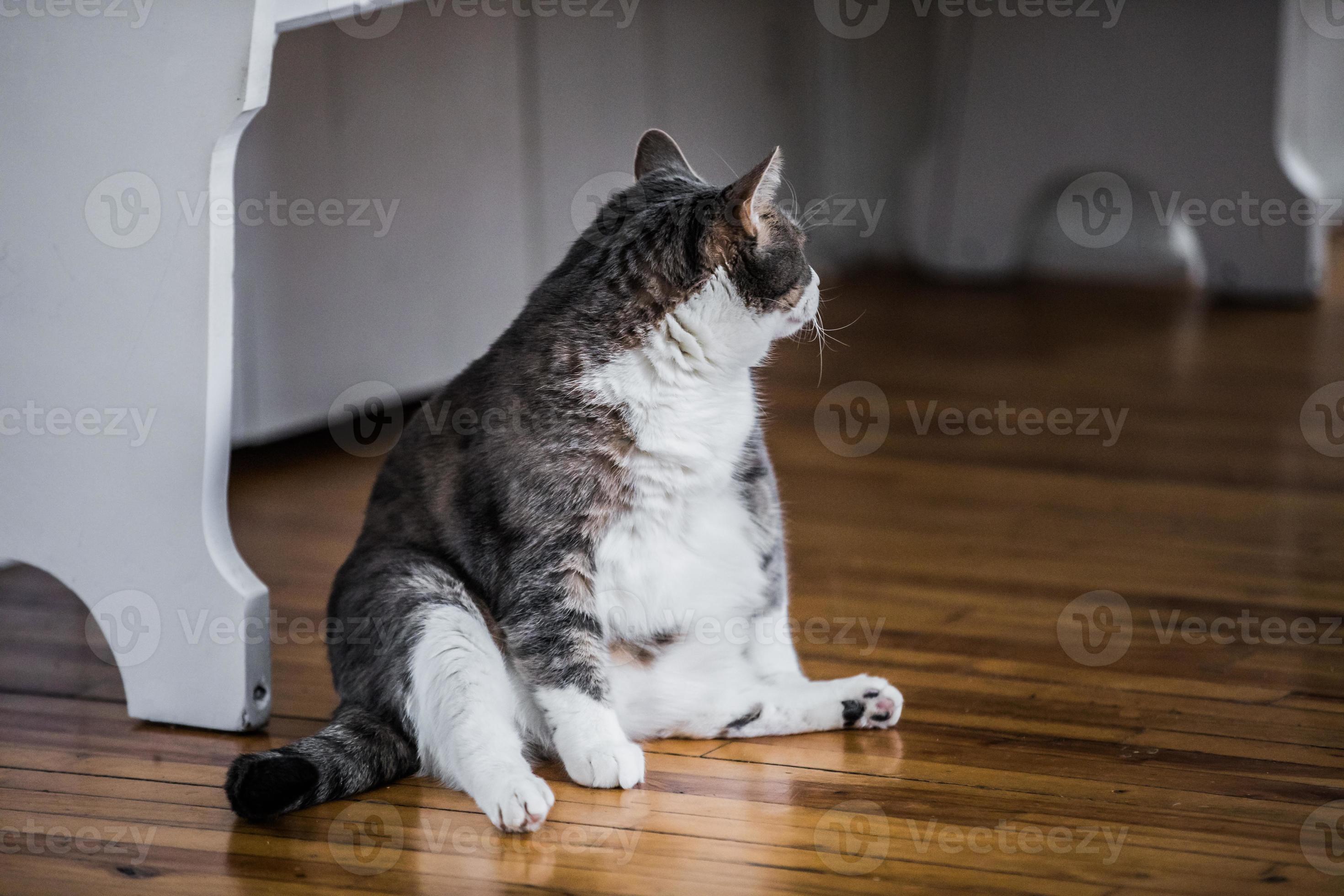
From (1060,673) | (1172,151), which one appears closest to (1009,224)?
(1172,151)

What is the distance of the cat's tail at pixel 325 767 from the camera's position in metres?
1.26

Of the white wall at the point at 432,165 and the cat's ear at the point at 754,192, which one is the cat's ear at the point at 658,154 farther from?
the white wall at the point at 432,165

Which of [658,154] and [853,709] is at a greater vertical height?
[658,154]

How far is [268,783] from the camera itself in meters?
1.26

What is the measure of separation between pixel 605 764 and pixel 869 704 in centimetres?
33

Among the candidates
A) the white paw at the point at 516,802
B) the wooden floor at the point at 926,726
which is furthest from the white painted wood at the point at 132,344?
the white paw at the point at 516,802

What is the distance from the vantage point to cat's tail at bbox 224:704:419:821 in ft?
4.15

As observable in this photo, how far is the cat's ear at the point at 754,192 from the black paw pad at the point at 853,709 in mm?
530

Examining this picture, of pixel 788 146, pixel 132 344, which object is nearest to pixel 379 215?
pixel 132 344

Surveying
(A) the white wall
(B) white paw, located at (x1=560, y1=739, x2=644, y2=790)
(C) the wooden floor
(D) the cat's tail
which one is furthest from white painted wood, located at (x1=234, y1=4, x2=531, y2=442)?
(B) white paw, located at (x1=560, y1=739, x2=644, y2=790)

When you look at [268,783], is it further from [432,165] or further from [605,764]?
[432,165]

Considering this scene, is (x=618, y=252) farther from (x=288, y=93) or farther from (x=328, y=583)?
(x=288, y=93)

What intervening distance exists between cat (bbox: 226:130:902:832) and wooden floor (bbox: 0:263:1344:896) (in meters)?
0.05

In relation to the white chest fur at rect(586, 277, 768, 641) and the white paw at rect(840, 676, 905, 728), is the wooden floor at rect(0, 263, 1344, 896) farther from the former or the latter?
the white chest fur at rect(586, 277, 768, 641)
